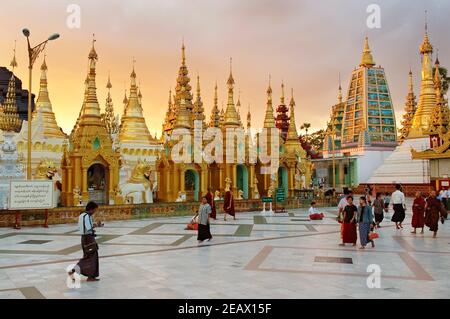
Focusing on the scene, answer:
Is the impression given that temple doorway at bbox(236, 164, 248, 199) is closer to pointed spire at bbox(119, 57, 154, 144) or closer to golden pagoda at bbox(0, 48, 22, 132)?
pointed spire at bbox(119, 57, 154, 144)

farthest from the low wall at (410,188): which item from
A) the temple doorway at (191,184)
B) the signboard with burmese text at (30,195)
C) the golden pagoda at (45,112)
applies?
the signboard with burmese text at (30,195)

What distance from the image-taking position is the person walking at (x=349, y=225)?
45.0 ft

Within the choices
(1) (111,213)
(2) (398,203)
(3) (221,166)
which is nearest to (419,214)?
(2) (398,203)

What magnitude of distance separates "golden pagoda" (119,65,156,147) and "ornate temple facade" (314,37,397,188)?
2924 cm

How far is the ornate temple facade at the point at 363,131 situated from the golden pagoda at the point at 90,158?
38.6 meters

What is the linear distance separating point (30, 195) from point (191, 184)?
13631 mm

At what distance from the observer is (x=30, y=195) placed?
17953 millimetres

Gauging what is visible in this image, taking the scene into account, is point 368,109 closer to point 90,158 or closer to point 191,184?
point 191,184

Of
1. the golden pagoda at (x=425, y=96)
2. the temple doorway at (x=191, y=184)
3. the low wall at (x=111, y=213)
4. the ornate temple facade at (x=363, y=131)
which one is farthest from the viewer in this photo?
the ornate temple facade at (x=363, y=131)

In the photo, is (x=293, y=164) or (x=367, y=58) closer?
(x=293, y=164)

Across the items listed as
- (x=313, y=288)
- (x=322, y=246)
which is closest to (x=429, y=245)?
(x=322, y=246)
